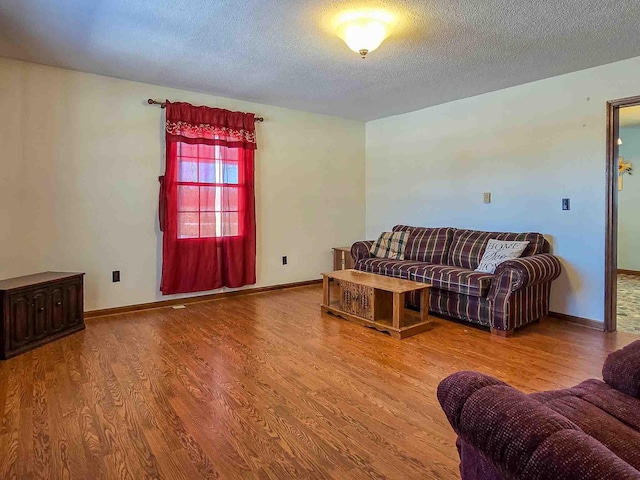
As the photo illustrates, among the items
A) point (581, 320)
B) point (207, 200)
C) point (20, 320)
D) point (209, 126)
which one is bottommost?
point (581, 320)

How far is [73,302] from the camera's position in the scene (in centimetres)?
350

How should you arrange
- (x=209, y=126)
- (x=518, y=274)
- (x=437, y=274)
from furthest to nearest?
(x=209, y=126)
(x=437, y=274)
(x=518, y=274)

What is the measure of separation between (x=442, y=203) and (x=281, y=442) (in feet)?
12.8

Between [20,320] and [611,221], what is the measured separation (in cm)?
500

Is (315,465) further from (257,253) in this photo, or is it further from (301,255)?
(301,255)

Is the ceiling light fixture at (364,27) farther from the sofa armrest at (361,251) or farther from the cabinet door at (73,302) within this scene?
the cabinet door at (73,302)

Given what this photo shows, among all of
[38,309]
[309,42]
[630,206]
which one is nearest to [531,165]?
[309,42]


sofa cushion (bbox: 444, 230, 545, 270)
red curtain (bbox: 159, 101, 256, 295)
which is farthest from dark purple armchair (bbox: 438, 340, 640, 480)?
red curtain (bbox: 159, 101, 256, 295)

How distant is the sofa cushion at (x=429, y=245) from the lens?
180 inches

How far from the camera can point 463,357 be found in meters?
2.95

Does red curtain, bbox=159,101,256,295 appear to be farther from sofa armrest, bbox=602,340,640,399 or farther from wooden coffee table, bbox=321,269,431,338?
sofa armrest, bbox=602,340,640,399

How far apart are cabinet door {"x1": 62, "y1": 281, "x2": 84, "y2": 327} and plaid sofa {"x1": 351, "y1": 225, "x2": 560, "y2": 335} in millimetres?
2937

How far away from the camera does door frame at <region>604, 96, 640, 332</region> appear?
355cm

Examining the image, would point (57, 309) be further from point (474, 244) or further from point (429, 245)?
point (474, 244)
